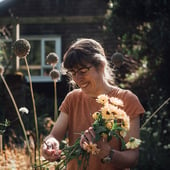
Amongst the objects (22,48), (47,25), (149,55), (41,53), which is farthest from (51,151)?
(41,53)

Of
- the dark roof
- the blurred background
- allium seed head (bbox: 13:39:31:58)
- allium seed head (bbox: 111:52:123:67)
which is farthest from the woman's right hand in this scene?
the dark roof

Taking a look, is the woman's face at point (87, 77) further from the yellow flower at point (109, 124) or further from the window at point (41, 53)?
the window at point (41, 53)

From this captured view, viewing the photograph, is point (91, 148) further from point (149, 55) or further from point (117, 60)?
point (149, 55)

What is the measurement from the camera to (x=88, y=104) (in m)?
2.35

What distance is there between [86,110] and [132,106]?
236 mm

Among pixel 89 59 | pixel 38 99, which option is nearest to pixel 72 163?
pixel 89 59

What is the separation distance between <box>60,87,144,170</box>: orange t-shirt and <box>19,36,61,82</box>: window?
11.5 meters

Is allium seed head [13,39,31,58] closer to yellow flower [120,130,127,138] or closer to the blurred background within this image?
yellow flower [120,130,127,138]

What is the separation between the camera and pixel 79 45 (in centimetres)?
223

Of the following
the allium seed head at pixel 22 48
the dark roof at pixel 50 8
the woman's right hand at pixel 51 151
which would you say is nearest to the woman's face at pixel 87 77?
the woman's right hand at pixel 51 151

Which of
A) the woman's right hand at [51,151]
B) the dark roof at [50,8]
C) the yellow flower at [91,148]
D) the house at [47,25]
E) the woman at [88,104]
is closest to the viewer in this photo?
the yellow flower at [91,148]

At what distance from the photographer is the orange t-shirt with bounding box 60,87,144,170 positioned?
219 cm

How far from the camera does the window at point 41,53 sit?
45.9 ft

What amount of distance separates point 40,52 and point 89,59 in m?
12.5
